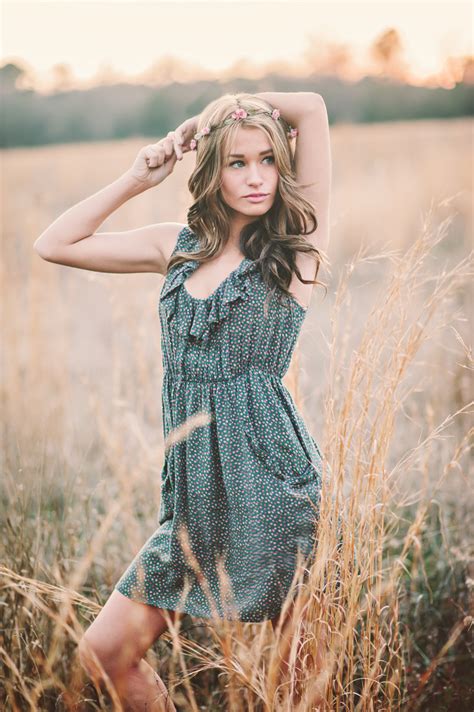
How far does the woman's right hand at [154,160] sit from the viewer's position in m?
2.16

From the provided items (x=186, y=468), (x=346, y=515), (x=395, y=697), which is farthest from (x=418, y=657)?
(x=186, y=468)

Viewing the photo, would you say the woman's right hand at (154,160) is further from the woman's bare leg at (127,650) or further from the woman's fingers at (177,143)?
the woman's bare leg at (127,650)

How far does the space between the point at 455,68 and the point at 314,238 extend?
410 inches

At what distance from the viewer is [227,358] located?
1932mm

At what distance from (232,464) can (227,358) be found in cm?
27

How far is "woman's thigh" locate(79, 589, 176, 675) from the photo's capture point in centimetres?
179

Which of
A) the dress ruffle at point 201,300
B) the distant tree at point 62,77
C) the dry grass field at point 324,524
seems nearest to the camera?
the dry grass field at point 324,524

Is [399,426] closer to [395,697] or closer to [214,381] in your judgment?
[395,697]

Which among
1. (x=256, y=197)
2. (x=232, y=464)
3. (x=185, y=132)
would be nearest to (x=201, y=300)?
(x=256, y=197)

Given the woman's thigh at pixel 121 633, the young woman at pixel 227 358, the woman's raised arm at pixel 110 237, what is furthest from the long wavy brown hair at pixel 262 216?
the woman's thigh at pixel 121 633

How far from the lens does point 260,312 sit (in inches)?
76.6

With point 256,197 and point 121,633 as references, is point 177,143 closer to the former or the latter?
point 256,197

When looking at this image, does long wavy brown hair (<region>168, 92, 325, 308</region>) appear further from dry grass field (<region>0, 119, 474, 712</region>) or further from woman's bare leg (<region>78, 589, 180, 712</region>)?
woman's bare leg (<region>78, 589, 180, 712</region>)

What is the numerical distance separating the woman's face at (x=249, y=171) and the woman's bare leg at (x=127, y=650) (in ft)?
3.54
